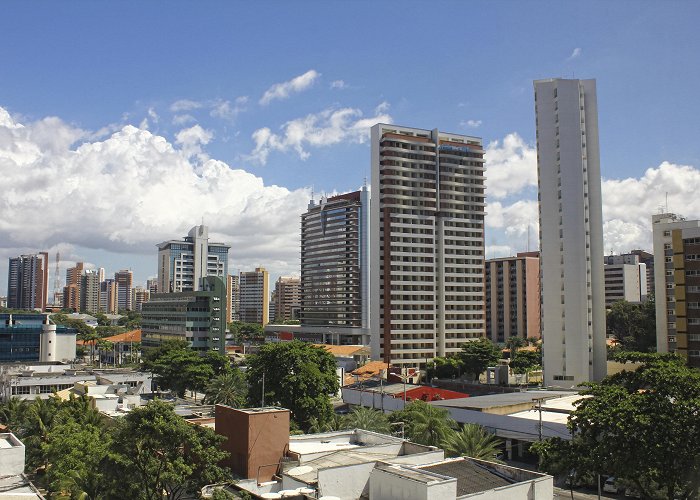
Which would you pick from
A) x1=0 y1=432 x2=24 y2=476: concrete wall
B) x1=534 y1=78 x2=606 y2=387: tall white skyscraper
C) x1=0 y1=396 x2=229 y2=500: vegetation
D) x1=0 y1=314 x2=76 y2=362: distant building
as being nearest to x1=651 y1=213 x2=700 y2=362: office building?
x1=534 y1=78 x2=606 y2=387: tall white skyscraper

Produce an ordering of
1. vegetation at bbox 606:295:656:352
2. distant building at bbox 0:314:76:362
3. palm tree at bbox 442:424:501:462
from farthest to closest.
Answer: vegetation at bbox 606:295:656:352 < distant building at bbox 0:314:76:362 < palm tree at bbox 442:424:501:462

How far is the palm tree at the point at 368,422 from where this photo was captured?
53.3 metres

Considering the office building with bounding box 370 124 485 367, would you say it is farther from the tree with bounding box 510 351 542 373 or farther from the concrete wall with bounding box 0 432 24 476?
the concrete wall with bounding box 0 432 24 476

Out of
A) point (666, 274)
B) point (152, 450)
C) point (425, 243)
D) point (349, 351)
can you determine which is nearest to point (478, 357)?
point (425, 243)

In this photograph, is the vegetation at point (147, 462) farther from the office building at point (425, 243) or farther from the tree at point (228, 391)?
the office building at point (425, 243)

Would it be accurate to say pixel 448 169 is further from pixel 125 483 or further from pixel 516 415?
pixel 125 483

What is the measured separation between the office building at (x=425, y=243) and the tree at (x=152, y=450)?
340 ft

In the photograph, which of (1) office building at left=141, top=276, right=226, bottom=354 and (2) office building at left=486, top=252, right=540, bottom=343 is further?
(2) office building at left=486, top=252, right=540, bottom=343

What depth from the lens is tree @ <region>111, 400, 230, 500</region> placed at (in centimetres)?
3055

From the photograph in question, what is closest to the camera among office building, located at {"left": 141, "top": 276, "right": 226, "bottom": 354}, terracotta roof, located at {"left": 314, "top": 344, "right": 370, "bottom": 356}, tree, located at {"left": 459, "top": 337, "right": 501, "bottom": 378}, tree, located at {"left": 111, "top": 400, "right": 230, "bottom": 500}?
tree, located at {"left": 111, "top": 400, "right": 230, "bottom": 500}

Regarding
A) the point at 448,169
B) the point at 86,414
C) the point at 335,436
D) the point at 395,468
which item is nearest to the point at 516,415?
the point at 335,436

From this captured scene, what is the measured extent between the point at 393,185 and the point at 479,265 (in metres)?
28.6

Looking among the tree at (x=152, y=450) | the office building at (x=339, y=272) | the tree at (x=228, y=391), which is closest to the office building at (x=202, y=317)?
the tree at (x=228, y=391)

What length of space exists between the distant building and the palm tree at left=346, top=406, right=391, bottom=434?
3470 inches
